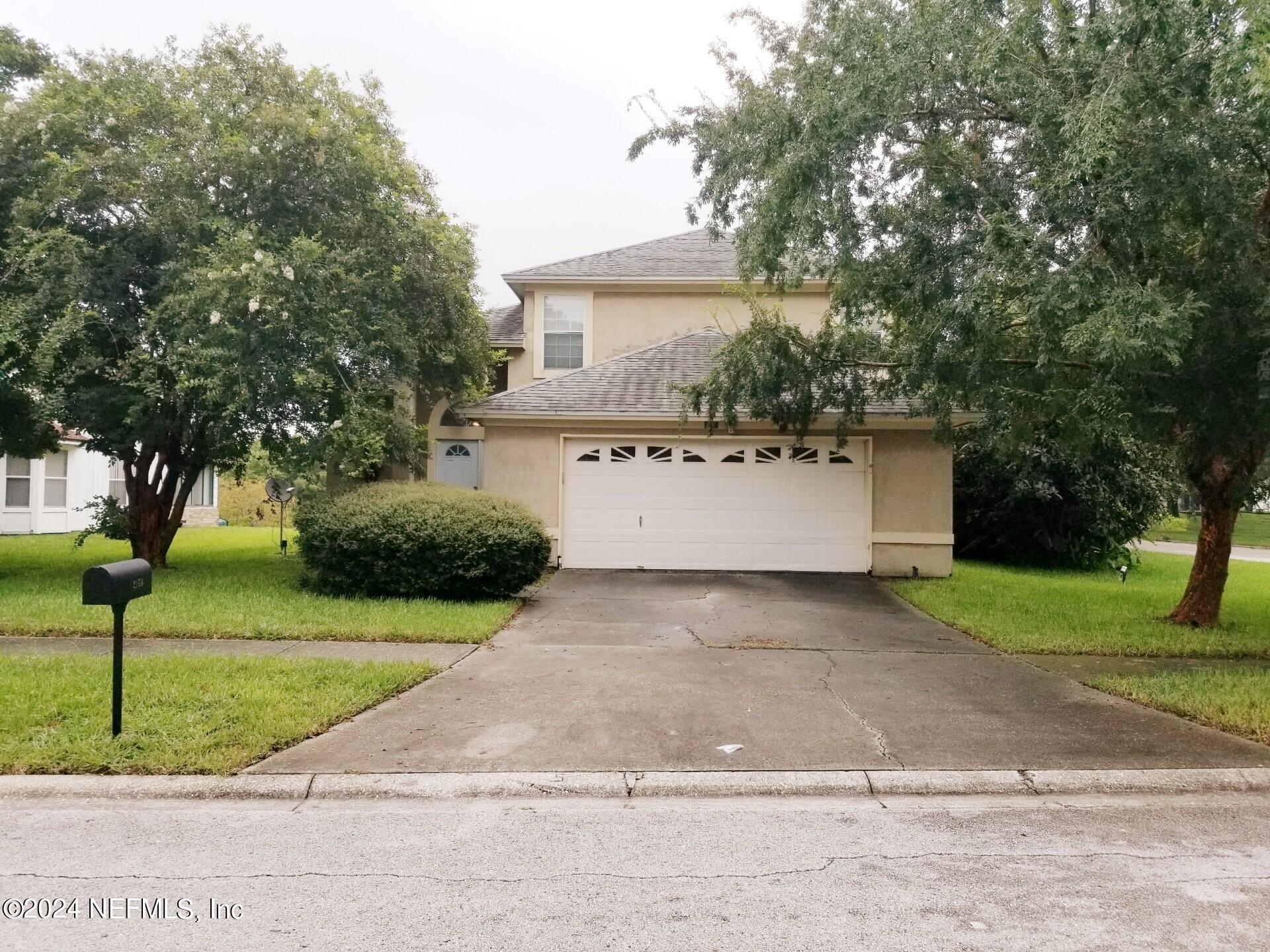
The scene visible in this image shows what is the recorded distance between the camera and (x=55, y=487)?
24.8 metres

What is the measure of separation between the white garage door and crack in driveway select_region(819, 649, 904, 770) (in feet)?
21.3

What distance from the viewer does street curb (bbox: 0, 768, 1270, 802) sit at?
5.02 meters

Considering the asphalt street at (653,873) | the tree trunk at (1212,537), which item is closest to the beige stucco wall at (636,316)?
the tree trunk at (1212,537)

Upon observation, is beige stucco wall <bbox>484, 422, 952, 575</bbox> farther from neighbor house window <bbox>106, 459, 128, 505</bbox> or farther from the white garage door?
neighbor house window <bbox>106, 459, 128, 505</bbox>

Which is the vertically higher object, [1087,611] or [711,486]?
[711,486]

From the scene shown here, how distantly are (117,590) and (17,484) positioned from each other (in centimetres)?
2282

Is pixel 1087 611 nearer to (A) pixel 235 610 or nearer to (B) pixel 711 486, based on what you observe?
(B) pixel 711 486

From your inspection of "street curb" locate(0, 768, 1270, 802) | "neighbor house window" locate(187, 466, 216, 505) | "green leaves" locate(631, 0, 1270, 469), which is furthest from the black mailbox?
"neighbor house window" locate(187, 466, 216, 505)

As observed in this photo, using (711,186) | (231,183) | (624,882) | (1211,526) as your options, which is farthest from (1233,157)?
(231,183)

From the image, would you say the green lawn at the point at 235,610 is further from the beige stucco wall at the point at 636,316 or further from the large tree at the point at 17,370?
the beige stucco wall at the point at 636,316

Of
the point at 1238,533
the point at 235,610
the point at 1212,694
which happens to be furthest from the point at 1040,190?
the point at 1238,533

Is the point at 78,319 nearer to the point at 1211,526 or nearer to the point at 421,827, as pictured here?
the point at 421,827

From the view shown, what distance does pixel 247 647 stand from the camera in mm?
8320

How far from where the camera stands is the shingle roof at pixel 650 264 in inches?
701
